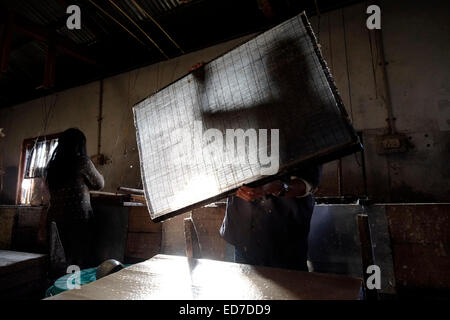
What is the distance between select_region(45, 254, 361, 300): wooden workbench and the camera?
734mm

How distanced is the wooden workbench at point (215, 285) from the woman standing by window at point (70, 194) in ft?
7.32

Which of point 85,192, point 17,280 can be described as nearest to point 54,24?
point 85,192

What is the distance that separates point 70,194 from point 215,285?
8.63ft

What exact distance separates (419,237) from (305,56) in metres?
1.71

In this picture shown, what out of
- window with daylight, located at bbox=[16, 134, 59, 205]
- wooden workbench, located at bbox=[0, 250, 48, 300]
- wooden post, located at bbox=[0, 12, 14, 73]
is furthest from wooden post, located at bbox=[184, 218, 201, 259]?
window with daylight, located at bbox=[16, 134, 59, 205]

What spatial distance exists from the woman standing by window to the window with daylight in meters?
3.40

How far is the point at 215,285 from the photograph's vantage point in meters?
0.84

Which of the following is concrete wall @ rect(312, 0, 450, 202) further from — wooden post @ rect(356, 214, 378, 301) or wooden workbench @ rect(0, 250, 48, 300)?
wooden workbench @ rect(0, 250, 48, 300)

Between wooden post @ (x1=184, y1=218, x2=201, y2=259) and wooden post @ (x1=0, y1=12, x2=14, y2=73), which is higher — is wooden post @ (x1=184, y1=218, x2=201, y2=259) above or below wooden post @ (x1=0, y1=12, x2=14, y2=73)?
below

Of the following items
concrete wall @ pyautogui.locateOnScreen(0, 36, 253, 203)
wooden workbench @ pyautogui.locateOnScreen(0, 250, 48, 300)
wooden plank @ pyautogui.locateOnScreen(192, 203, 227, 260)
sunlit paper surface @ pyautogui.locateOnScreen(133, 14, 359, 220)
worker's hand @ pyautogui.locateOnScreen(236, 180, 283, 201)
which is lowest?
wooden workbench @ pyautogui.locateOnScreen(0, 250, 48, 300)

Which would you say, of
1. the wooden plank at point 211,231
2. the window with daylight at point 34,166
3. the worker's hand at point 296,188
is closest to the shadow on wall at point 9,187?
the window with daylight at point 34,166

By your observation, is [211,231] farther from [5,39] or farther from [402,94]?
[5,39]
